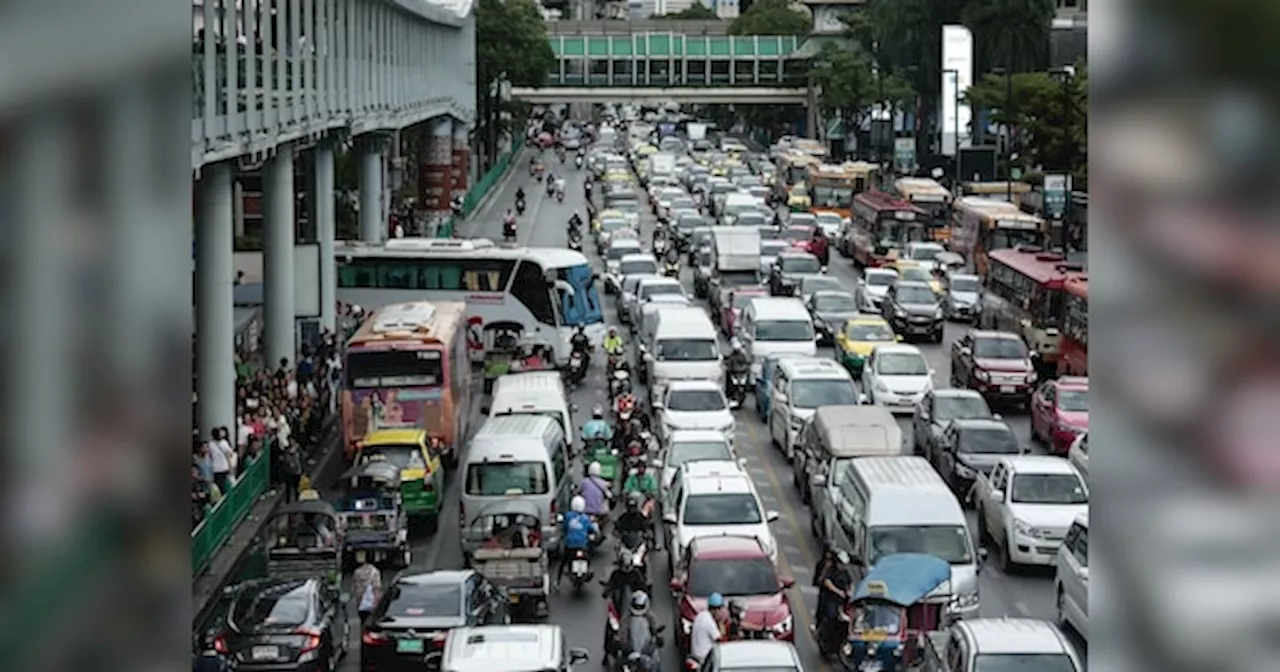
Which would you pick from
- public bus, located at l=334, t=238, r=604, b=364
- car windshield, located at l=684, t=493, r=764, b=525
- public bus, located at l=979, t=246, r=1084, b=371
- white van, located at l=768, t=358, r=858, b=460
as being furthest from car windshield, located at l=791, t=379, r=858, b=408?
public bus, located at l=334, t=238, r=604, b=364

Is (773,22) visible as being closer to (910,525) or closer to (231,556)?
(231,556)

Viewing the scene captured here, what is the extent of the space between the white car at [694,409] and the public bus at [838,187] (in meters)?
44.2

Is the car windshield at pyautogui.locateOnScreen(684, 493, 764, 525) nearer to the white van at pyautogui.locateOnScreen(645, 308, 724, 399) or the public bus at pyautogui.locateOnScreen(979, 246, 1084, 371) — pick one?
the white van at pyautogui.locateOnScreen(645, 308, 724, 399)

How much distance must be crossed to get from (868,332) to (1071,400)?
28.4 ft

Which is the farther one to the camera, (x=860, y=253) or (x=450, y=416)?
(x=860, y=253)

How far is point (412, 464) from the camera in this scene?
85.8 ft

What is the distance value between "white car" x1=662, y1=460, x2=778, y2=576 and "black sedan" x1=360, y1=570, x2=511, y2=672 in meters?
3.21

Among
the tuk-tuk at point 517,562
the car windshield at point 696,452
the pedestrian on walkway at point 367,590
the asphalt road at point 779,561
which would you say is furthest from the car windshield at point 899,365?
the pedestrian on walkway at point 367,590

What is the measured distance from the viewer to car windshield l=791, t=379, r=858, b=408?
30656mm

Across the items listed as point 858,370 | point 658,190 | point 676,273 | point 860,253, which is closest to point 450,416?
point 858,370
